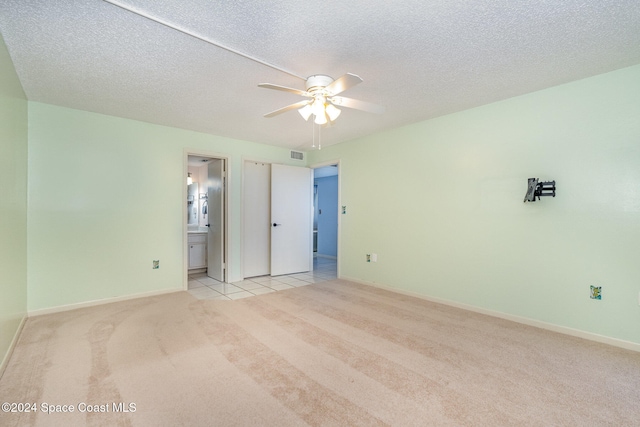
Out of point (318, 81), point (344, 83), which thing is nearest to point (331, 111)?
point (318, 81)

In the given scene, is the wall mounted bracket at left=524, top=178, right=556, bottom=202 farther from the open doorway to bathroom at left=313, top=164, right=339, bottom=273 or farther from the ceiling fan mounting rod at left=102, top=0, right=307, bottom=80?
the open doorway to bathroom at left=313, top=164, right=339, bottom=273

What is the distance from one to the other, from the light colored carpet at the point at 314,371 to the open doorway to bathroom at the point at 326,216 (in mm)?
4430

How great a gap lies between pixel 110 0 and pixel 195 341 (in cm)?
259

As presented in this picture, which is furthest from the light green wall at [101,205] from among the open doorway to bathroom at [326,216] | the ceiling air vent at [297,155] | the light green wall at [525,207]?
the open doorway to bathroom at [326,216]

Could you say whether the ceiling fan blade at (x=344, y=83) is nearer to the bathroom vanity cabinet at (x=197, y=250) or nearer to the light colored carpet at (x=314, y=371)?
the light colored carpet at (x=314, y=371)

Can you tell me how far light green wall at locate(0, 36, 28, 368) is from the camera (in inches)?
86.0

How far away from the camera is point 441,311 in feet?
11.3

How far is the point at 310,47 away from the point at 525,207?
271 cm

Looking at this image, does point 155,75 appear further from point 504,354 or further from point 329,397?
point 504,354

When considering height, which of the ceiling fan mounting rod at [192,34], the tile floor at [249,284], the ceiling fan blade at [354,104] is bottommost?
the tile floor at [249,284]

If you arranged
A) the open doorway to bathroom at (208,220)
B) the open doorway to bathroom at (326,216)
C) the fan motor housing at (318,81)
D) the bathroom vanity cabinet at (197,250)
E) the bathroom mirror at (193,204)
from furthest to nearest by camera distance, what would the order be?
the open doorway to bathroom at (326,216) → the bathroom mirror at (193,204) → the bathroom vanity cabinet at (197,250) → the open doorway to bathroom at (208,220) → the fan motor housing at (318,81)

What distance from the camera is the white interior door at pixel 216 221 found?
16.1 ft

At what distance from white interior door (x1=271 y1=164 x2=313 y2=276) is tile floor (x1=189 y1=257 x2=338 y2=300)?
0.88 ft

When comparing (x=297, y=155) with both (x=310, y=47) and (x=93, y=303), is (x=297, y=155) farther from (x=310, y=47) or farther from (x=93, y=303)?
(x=93, y=303)
